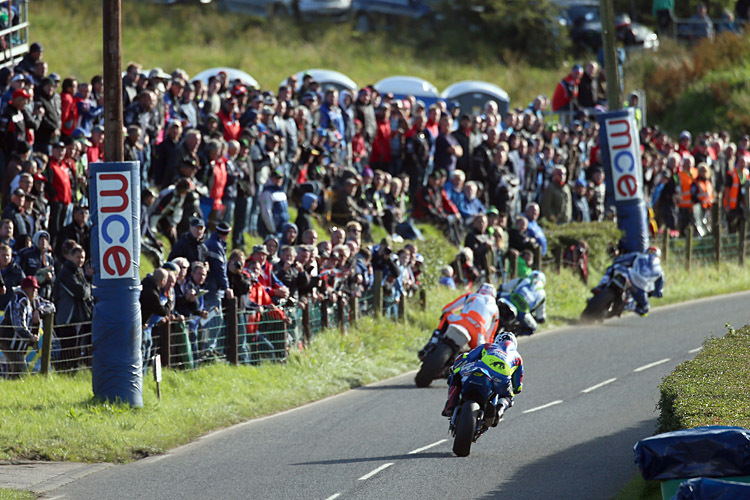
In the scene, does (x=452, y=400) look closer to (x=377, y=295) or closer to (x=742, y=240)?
(x=377, y=295)

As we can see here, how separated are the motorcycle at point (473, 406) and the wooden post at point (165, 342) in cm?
474

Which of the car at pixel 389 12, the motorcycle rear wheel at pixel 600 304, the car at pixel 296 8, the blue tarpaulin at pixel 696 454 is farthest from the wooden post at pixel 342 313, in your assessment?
the car at pixel 389 12

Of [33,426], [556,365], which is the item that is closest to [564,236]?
[556,365]

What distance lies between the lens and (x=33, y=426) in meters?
14.3

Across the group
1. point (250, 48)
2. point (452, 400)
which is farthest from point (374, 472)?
point (250, 48)

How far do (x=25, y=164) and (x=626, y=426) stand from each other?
29.4 feet

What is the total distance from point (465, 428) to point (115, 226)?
5211mm

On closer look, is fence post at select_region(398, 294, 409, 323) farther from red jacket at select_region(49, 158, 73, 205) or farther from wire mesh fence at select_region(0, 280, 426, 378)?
red jacket at select_region(49, 158, 73, 205)

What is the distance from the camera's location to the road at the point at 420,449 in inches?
490

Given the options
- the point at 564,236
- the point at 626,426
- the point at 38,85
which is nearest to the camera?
the point at 626,426

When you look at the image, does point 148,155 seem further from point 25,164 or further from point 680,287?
point 680,287

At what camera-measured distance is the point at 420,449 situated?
14.3m

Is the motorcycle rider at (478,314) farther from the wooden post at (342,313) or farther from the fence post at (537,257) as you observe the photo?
the fence post at (537,257)

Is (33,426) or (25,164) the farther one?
(25,164)
